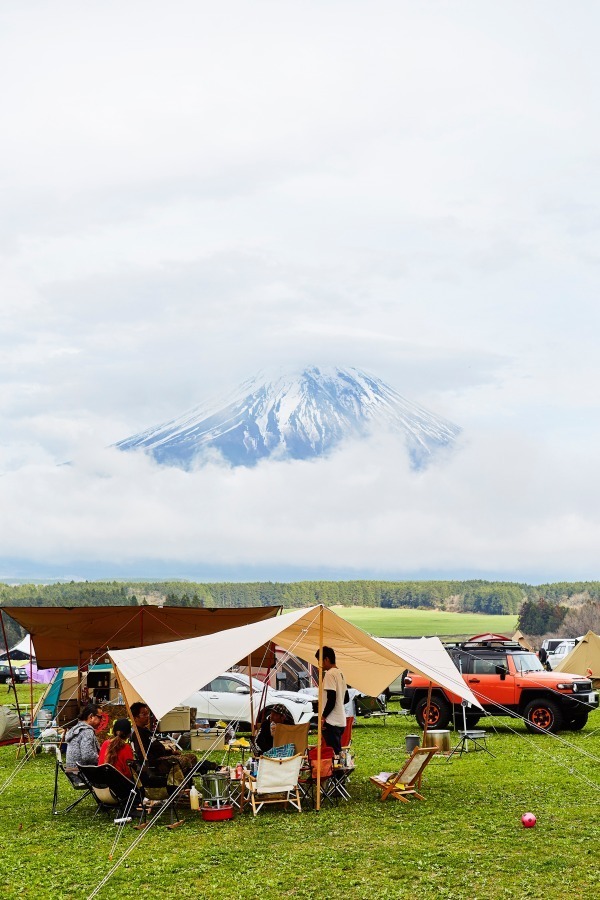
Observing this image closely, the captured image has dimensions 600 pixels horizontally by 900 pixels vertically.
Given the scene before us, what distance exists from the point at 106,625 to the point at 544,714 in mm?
8889

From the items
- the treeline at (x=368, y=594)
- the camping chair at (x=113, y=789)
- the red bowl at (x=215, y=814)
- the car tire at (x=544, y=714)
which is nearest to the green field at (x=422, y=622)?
the treeline at (x=368, y=594)

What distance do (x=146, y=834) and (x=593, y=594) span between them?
489ft

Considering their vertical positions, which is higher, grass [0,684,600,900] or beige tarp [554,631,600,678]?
beige tarp [554,631,600,678]

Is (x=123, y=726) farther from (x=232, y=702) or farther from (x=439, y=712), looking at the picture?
(x=439, y=712)

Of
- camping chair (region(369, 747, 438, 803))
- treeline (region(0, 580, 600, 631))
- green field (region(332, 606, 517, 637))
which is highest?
camping chair (region(369, 747, 438, 803))

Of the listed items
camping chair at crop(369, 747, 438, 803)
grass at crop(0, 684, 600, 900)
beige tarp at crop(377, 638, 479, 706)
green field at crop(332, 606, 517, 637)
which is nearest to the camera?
grass at crop(0, 684, 600, 900)

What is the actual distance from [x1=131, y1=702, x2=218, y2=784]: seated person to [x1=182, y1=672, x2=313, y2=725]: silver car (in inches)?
282

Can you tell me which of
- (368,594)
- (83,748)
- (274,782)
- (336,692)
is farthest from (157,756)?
(368,594)

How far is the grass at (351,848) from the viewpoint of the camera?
27.6ft

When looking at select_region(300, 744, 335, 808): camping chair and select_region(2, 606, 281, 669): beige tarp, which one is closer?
select_region(300, 744, 335, 808): camping chair

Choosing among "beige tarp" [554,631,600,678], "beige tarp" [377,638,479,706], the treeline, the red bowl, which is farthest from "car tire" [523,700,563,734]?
the treeline

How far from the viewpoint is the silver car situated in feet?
66.1

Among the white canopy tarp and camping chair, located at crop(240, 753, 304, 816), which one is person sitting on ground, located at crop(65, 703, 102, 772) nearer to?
the white canopy tarp

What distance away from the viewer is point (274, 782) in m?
11.7
